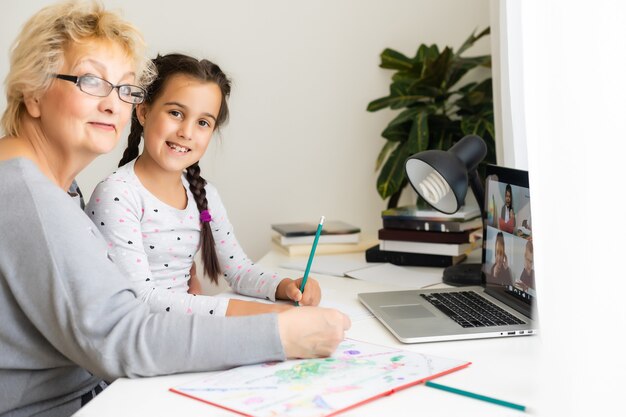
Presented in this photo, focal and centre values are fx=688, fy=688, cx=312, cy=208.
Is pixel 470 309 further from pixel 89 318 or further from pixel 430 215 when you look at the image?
pixel 89 318

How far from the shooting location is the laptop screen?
125 centimetres

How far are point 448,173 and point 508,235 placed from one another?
17 centimetres

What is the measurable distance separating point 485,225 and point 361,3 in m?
1.35

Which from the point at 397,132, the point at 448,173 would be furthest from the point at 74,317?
the point at 397,132

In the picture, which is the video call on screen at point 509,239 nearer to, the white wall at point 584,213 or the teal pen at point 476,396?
the teal pen at point 476,396

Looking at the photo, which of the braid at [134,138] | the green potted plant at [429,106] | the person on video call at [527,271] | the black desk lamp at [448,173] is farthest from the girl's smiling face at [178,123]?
the green potted plant at [429,106]

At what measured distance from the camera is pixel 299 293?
4.58 feet

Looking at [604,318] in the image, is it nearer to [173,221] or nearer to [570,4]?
[570,4]

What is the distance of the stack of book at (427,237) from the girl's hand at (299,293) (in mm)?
489

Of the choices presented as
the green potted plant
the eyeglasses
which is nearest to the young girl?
the eyeglasses

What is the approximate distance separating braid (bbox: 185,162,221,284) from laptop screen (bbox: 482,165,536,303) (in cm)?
63

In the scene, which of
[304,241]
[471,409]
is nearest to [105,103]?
[471,409]

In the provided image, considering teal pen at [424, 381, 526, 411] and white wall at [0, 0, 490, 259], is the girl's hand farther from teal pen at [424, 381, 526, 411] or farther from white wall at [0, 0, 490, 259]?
white wall at [0, 0, 490, 259]

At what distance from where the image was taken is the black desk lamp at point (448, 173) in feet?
4.49
